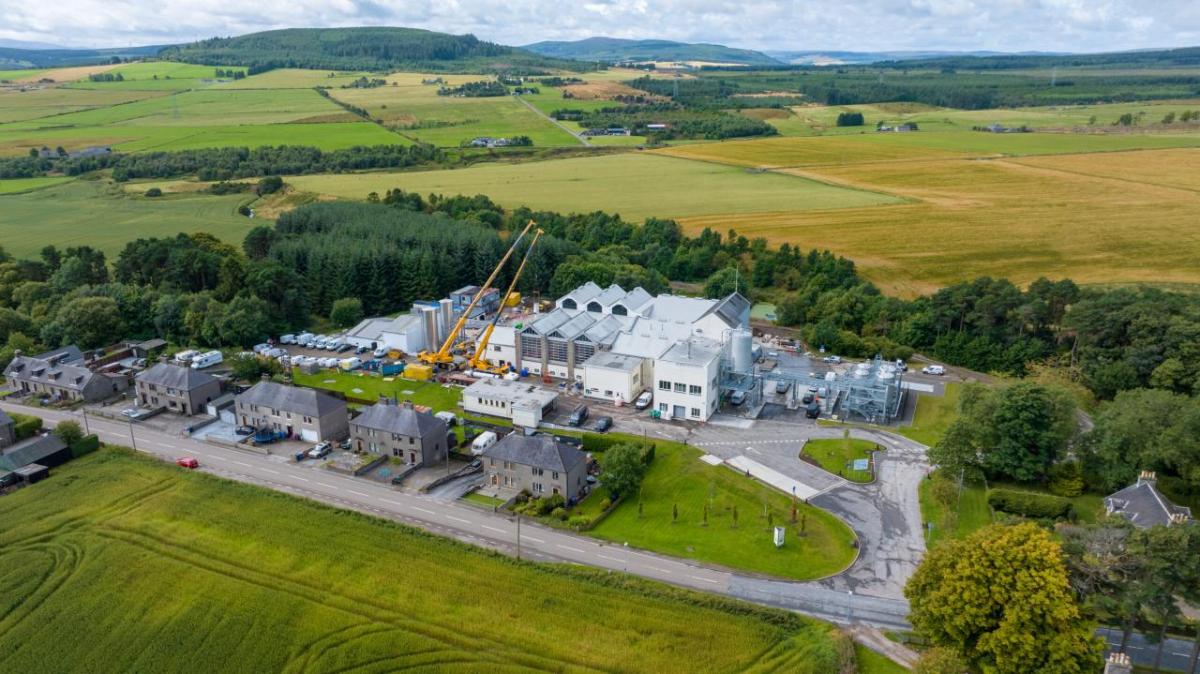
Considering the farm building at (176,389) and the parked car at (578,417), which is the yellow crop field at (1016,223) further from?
the farm building at (176,389)

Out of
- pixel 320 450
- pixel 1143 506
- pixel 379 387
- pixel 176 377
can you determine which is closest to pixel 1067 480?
pixel 1143 506

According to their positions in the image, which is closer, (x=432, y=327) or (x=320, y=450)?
(x=320, y=450)

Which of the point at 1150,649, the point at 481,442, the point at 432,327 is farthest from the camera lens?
the point at 432,327

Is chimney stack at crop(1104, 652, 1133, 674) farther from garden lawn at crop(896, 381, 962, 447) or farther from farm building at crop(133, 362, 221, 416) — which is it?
farm building at crop(133, 362, 221, 416)

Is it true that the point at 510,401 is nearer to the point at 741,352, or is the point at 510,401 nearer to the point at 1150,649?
the point at 741,352

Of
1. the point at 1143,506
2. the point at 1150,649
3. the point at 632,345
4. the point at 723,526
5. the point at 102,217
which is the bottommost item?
the point at 723,526

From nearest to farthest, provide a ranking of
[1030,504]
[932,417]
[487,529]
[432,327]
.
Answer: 1. [1030,504]
2. [487,529]
3. [932,417]
4. [432,327]

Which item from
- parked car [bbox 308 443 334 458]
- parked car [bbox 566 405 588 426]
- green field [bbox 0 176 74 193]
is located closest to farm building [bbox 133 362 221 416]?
parked car [bbox 308 443 334 458]

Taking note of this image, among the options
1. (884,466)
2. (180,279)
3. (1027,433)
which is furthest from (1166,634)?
(180,279)
